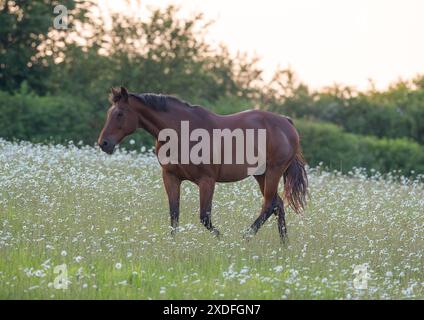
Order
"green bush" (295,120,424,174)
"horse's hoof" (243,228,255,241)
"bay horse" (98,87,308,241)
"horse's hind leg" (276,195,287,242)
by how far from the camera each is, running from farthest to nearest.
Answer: "green bush" (295,120,424,174) → "horse's hind leg" (276,195,287,242) → "bay horse" (98,87,308,241) → "horse's hoof" (243,228,255,241)

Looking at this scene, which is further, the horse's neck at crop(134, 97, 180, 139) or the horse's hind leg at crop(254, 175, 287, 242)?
the horse's hind leg at crop(254, 175, 287, 242)

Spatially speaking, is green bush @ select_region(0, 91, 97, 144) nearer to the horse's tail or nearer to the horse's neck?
the horse's tail

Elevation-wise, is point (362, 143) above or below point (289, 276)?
above

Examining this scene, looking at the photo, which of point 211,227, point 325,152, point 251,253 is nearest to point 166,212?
point 211,227

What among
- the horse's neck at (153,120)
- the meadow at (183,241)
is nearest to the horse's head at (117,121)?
the horse's neck at (153,120)

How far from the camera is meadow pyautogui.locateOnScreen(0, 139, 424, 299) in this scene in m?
9.03

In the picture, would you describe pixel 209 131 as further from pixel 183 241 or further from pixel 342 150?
pixel 342 150

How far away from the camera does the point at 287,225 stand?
13.0 meters

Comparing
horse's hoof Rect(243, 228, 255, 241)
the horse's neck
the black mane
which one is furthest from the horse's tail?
the black mane

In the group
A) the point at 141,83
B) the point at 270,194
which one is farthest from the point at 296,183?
the point at 141,83
